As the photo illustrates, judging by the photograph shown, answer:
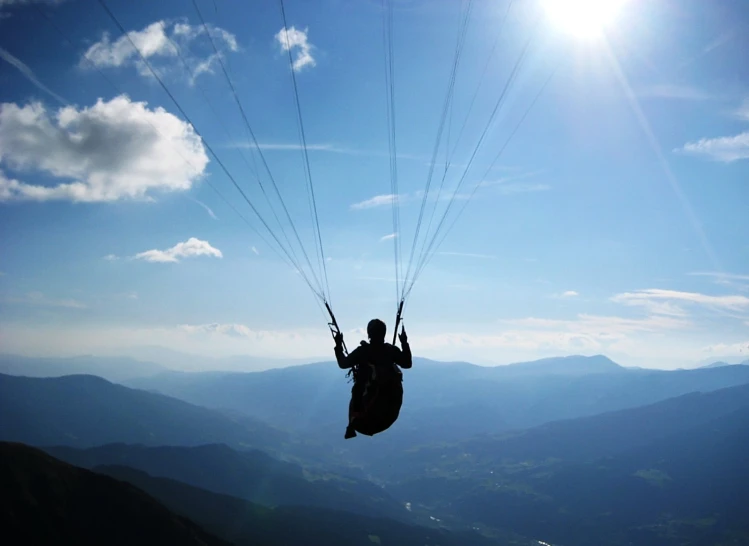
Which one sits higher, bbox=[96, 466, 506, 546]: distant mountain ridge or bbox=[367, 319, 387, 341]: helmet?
bbox=[367, 319, 387, 341]: helmet

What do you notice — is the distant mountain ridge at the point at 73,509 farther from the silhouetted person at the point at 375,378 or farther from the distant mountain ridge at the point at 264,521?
the silhouetted person at the point at 375,378

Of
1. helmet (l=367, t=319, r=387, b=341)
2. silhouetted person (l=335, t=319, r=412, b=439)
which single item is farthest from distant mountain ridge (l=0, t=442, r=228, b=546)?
helmet (l=367, t=319, r=387, b=341)

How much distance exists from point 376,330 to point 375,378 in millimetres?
1495

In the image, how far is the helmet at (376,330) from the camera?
40.0 ft

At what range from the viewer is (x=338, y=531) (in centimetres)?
16100

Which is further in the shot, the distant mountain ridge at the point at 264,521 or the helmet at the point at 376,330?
the distant mountain ridge at the point at 264,521

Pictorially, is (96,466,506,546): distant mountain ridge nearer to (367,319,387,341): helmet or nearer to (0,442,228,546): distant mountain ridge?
(0,442,228,546): distant mountain ridge

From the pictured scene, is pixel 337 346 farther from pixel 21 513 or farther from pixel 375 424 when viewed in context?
pixel 21 513

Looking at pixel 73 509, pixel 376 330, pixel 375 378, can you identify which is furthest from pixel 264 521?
pixel 375 378

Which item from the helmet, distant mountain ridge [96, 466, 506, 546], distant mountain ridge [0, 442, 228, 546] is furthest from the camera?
distant mountain ridge [96, 466, 506, 546]

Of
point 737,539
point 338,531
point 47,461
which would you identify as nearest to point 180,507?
point 338,531

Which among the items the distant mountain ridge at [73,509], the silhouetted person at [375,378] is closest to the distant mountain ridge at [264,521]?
the distant mountain ridge at [73,509]

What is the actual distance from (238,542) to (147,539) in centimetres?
4109

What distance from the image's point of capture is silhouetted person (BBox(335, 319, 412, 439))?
1130 centimetres
